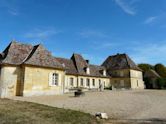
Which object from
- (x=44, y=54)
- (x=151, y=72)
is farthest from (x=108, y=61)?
(x=44, y=54)

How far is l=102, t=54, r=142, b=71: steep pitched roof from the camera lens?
45.5 m

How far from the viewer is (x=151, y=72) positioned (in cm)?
5412

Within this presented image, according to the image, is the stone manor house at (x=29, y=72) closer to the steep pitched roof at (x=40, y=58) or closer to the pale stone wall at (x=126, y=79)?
the steep pitched roof at (x=40, y=58)

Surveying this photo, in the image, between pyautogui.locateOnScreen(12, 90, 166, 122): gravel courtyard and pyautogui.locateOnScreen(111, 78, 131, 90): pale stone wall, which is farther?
pyautogui.locateOnScreen(111, 78, 131, 90): pale stone wall

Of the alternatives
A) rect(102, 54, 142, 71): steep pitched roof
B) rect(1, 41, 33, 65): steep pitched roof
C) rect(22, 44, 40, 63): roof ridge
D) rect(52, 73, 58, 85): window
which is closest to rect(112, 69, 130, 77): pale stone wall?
rect(102, 54, 142, 71): steep pitched roof

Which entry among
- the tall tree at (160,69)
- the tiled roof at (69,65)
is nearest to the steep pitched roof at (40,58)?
the tiled roof at (69,65)

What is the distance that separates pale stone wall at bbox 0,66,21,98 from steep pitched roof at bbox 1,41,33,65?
2.40 feet

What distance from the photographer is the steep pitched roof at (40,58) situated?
70.2ft

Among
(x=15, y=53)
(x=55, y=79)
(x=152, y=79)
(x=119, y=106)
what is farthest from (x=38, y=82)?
(x=152, y=79)

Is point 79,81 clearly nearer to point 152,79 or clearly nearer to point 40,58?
point 40,58

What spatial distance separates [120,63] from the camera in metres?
46.9

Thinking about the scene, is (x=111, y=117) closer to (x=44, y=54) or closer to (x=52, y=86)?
(x=52, y=86)

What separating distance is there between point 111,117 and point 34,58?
14.6m

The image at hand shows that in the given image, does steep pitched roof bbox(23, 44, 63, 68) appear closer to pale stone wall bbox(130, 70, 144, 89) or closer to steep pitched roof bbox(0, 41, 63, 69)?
steep pitched roof bbox(0, 41, 63, 69)
